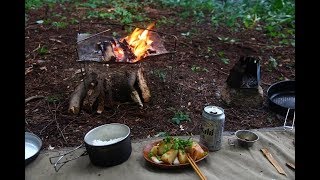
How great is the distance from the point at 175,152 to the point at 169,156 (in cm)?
7

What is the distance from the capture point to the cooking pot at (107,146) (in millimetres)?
→ 3059

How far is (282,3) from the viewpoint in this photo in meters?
8.23

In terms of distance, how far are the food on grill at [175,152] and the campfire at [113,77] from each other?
1241 mm

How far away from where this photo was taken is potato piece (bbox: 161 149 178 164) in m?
3.08

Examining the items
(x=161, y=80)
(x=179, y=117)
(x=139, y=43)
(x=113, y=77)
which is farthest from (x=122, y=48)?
(x=179, y=117)

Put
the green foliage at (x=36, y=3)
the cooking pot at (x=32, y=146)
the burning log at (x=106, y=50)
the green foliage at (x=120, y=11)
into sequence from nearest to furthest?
the cooking pot at (x=32, y=146) → the burning log at (x=106, y=50) → the green foliage at (x=120, y=11) → the green foliage at (x=36, y=3)

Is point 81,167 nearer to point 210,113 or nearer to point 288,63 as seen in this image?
point 210,113

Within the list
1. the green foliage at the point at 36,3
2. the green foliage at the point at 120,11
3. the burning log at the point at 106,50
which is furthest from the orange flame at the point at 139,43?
the green foliage at the point at 36,3

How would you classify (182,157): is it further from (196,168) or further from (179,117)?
(179,117)

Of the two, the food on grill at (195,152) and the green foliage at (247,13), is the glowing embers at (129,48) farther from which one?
the green foliage at (247,13)

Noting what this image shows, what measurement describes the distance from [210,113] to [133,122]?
126cm

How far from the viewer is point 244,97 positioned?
4441 millimetres

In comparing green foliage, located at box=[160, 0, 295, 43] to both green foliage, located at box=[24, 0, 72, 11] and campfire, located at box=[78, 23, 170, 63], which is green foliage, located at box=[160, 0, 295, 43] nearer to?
green foliage, located at box=[24, 0, 72, 11]

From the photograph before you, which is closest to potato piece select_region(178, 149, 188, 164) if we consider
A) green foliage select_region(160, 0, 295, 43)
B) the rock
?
the rock
